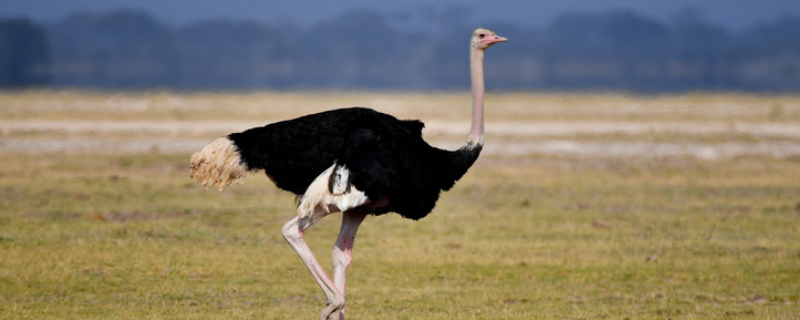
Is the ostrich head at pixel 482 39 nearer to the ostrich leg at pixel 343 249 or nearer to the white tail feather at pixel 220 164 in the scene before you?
the ostrich leg at pixel 343 249

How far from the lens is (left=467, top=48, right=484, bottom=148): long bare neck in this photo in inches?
324

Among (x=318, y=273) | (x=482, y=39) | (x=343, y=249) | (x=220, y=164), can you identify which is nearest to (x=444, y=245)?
(x=482, y=39)

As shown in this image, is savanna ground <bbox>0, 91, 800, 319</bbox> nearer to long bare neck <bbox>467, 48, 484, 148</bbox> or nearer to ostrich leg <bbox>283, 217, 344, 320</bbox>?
ostrich leg <bbox>283, 217, 344, 320</bbox>

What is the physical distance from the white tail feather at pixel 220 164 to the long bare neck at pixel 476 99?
1.63 m

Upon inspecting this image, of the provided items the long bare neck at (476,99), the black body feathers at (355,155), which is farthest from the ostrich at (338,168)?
the long bare neck at (476,99)

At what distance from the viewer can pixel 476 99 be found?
843 centimetres

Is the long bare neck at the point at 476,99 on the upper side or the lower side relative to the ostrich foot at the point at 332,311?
upper

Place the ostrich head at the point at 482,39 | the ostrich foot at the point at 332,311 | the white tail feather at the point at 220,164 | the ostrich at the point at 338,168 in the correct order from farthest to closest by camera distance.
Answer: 1. the ostrich head at the point at 482,39
2. the white tail feather at the point at 220,164
3. the ostrich foot at the point at 332,311
4. the ostrich at the point at 338,168

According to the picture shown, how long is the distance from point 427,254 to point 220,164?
13.2 ft

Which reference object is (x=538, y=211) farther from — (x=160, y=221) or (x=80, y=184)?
(x=80, y=184)

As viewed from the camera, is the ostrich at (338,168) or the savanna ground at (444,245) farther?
the savanna ground at (444,245)

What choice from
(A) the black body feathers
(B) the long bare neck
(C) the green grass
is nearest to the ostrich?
(A) the black body feathers

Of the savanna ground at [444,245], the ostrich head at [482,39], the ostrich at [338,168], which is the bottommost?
Answer: the savanna ground at [444,245]

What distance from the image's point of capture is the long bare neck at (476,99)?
8.23m
